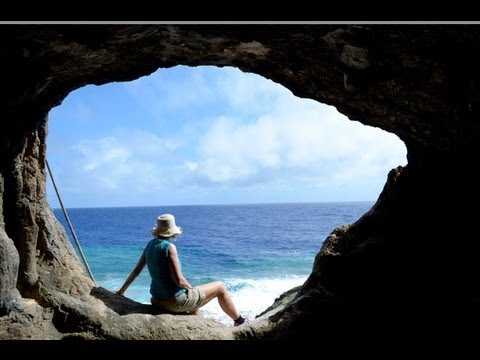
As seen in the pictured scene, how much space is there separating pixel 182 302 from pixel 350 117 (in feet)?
10.9

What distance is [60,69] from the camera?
4.14 meters

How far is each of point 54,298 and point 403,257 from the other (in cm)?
430

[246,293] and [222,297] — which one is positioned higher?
[222,297]

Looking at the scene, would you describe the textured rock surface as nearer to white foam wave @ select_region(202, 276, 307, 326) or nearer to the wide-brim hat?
the wide-brim hat

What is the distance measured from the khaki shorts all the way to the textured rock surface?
153mm

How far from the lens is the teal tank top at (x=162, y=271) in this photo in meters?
4.74

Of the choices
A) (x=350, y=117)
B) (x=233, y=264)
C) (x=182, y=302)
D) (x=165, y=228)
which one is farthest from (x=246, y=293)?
(x=350, y=117)

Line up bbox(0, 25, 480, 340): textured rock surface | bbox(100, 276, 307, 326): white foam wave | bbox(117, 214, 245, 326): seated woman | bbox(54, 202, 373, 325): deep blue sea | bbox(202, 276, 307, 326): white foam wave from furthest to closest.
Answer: bbox(54, 202, 373, 325): deep blue sea → bbox(100, 276, 307, 326): white foam wave → bbox(202, 276, 307, 326): white foam wave → bbox(117, 214, 245, 326): seated woman → bbox(0, 25, 480, 340): textured rock surface

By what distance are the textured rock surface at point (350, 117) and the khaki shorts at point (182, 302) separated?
15 cm

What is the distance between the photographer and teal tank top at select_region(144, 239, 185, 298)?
15.5 ft

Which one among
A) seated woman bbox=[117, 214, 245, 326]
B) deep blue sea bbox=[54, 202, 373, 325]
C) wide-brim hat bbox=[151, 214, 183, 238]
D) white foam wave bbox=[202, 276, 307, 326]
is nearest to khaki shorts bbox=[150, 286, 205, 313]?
seated woman bbox=[117, 214, 245, 326]

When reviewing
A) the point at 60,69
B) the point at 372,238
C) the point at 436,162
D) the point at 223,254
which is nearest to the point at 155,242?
the point at 60,69

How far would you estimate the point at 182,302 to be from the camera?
478 centimetres

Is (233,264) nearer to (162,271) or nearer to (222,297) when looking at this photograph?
(222,297)
